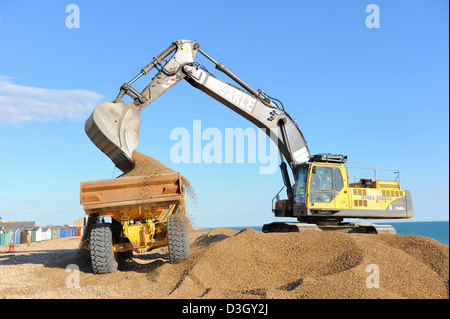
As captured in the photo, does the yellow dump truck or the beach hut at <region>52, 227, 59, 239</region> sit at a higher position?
the yellow dump truck

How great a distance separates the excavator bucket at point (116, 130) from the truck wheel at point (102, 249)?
200cm

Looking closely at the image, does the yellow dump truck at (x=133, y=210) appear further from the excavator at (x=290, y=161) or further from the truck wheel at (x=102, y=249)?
the excavator at (x=290, y=161)

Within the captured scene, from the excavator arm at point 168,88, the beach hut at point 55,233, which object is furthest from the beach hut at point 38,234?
the excavator arm at point 168,88

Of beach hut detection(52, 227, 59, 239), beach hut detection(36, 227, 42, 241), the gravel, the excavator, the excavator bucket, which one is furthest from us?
beach hut detection(52, 227, 59, 239)

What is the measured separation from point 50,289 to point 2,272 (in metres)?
4.24

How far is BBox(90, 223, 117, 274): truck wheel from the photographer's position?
10.1 metres

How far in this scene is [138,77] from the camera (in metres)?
12.1

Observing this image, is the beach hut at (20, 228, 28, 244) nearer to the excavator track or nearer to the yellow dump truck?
the yellow dump truck

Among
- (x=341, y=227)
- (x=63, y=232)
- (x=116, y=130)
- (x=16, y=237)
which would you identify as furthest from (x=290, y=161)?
(x=63, y=232)

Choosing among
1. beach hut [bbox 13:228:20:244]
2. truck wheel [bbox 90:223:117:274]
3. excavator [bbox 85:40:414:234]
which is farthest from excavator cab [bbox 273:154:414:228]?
beach hut [bbox 13:228:20:244]

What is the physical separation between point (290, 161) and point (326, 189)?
1.66m

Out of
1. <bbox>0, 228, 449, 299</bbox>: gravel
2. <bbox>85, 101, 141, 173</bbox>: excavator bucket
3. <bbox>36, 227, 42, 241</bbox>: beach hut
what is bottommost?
<bbox>36, 227, 42, 241</bbox>: beach hut
